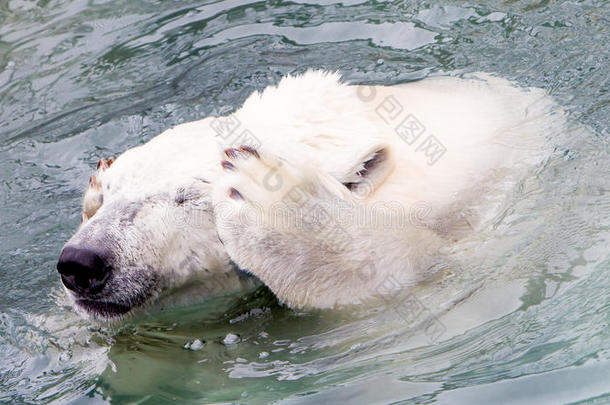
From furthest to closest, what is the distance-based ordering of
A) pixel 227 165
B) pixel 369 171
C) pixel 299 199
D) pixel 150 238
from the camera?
pixel 369 171 → pixel 150 238 → pixel 227 165 → pixel 299 199

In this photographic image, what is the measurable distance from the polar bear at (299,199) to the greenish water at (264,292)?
0.61 ft

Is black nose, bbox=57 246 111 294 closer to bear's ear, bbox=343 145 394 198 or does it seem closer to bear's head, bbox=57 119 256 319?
bear's head, bbox=57 119 256 319

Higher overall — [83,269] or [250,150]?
[250,150]

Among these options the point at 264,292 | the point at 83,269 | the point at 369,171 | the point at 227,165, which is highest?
the point at 227,165

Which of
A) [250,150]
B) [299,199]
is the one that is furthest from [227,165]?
[299,199]

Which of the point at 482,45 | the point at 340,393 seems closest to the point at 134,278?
the point at 340,393

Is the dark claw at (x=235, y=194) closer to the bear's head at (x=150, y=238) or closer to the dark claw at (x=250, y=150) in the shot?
the dark claw at (x=250, y=150)

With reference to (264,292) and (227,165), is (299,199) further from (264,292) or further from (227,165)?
(264,292)

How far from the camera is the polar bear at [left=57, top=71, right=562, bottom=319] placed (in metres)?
2.76

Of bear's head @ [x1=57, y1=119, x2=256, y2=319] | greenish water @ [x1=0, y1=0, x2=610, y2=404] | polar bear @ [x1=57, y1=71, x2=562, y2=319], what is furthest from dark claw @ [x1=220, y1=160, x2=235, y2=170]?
greenish water @ [x1=0, y1=0, x2=610, y2=404]

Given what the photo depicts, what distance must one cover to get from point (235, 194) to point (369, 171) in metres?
0.63

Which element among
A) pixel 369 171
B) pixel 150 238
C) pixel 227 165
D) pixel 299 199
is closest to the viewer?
pixel 299 199

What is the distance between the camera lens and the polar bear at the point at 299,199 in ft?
9.04

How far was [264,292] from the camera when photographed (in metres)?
3.28
